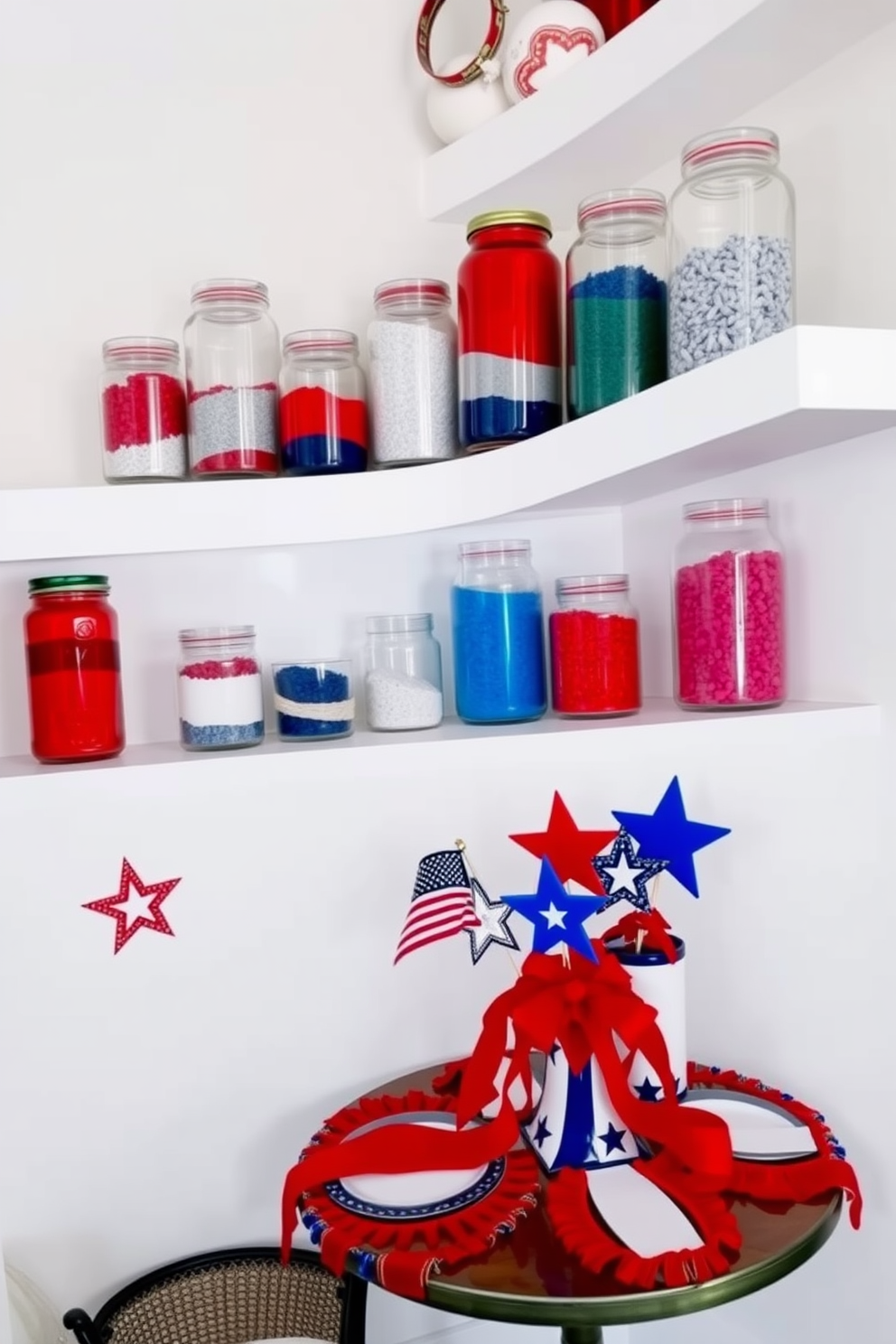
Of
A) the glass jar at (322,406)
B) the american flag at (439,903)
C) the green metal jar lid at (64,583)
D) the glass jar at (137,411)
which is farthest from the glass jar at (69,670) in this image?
the american flag at (439,903)

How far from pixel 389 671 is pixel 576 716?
21 centimetres

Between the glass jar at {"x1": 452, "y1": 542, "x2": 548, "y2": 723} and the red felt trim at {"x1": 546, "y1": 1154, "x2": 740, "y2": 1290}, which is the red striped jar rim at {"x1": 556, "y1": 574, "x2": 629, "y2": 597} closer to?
the glass jar at {"x1": 452, "y1": 542, "x2": 548, "y2": 723}

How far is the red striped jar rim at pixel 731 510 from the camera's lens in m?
1.12

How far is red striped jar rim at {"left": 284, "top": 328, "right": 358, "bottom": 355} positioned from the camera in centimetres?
121

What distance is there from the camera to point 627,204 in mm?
1072

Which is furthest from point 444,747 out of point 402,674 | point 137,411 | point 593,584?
point 137,411

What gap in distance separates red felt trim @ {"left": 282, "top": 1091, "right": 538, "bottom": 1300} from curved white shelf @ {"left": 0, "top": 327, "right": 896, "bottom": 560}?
0.58 metres

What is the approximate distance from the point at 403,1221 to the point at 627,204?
915 mm

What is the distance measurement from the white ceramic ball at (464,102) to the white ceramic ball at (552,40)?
0.05 meters

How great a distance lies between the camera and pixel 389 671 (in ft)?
4.06

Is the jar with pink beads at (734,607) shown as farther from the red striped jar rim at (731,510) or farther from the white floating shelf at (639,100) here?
the white floating shelf at (639,100)

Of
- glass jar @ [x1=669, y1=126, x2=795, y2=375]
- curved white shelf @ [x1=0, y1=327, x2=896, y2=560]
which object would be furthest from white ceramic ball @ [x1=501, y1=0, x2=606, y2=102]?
curved white shelf @ [x1=0, y1=327, x2=896, y2=560]

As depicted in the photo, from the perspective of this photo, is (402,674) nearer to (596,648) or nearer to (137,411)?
(596,648)

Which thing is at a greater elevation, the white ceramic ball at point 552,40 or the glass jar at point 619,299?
the white ceramic ball at point 552,40
